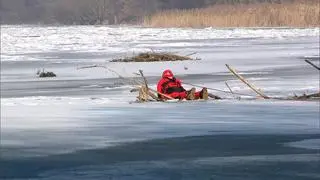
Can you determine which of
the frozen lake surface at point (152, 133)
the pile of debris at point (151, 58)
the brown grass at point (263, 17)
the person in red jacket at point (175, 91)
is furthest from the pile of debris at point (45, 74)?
the brown grass at point (263, 17)

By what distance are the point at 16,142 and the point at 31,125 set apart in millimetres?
1013

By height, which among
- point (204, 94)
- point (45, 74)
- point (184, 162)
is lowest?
point (45, 74)

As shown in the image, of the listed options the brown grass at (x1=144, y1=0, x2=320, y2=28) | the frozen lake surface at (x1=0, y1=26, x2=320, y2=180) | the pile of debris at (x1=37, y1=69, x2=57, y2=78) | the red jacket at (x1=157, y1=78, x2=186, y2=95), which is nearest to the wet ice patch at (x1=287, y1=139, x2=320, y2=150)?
the frozen lake surface at (x1=0, y1=26, x2=320, y2=180)

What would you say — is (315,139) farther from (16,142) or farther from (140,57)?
(140,57)

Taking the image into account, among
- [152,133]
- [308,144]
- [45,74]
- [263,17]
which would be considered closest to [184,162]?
[308,144]

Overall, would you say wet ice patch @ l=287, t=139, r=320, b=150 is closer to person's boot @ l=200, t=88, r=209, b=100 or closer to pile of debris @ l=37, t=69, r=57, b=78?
person's boot @ l=200, t=88, r=209, b=100

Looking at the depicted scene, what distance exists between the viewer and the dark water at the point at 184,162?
582 cm

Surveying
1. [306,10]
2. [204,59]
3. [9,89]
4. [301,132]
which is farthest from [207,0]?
[301,132]

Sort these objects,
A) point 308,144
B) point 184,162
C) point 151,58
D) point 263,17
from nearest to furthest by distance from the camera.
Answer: point 184,162 → point 308,144 → point 151,58 → point 263,17

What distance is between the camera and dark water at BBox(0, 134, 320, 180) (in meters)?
5.82

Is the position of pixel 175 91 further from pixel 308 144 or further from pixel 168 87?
pixel 308 144

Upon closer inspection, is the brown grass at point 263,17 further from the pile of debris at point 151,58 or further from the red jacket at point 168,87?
the red jacket at point 168,87

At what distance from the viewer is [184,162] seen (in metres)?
6.31

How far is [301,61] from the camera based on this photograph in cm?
1777
